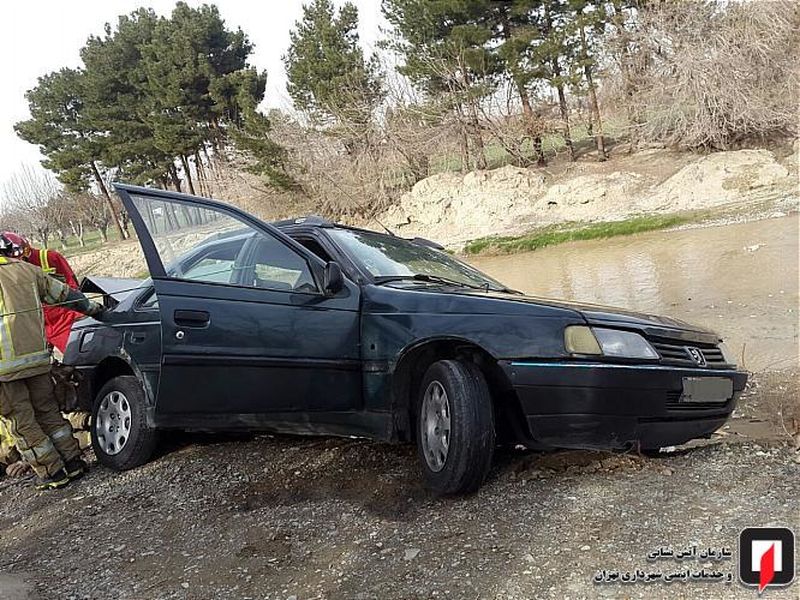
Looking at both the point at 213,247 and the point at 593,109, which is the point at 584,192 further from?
the point at 213,247

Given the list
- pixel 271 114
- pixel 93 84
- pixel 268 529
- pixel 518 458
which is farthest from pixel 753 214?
pixel 93 84

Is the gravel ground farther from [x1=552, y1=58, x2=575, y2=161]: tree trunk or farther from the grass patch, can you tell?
[x1=552, y1=58, x2=575, y2=161]: tree trunk

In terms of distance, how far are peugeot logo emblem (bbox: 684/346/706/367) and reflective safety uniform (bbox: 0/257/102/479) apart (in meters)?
3.96

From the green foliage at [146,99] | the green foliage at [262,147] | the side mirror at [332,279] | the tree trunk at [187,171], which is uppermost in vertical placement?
the green foliage at [146,99]

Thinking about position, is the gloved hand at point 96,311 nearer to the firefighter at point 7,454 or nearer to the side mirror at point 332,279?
the firefighter at point 7,454

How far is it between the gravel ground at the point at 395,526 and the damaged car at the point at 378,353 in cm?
25

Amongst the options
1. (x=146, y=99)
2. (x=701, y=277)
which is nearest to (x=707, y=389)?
(x=701, y=277)

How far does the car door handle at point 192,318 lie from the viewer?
12.7ft

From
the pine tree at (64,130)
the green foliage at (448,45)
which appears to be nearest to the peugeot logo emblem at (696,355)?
the green foliage at (448,45)

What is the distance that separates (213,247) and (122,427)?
1.58 m

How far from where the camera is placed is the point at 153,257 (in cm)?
399

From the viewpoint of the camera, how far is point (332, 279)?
3629 mm

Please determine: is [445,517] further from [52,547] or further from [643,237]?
[643,237]

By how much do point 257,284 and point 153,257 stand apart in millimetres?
663
